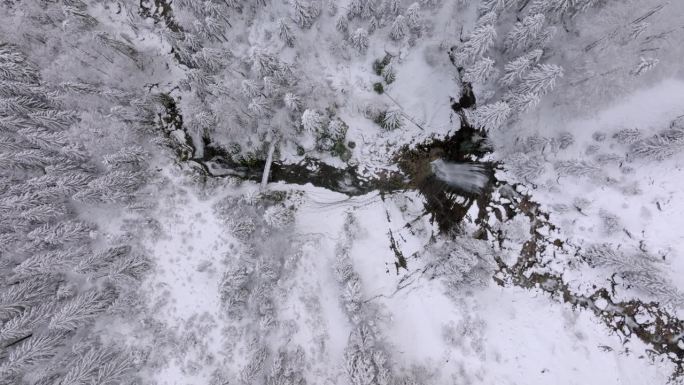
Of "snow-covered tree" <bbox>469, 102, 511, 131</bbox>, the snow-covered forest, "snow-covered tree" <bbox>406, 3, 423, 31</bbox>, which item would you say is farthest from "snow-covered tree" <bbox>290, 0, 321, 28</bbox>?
"snow-covered tree" <bbox>469, 102, 511, 131</bbox>

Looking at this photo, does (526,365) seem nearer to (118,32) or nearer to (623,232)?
(623,232)

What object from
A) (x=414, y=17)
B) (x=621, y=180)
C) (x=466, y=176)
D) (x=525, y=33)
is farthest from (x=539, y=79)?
(x=621, y=180)

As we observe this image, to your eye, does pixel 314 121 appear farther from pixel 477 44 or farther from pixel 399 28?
pixel 477 44

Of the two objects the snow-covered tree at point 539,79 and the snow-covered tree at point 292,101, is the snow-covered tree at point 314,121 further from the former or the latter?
the snow-covered tree at point 539,79

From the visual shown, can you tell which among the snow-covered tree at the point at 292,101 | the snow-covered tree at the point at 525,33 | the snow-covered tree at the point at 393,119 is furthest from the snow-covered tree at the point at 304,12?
the snow-covered tree at the point at 525,33

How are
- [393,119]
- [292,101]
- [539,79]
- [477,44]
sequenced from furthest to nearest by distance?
[393,119] < [292,101] < [477,44] < [539,79]

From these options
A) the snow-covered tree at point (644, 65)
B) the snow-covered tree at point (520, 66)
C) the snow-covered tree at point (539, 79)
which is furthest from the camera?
the snow-covered tree at point (644, 65)

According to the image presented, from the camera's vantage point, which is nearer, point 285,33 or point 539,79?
point 539,79

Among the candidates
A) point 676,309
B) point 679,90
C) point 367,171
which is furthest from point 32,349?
point 679,90

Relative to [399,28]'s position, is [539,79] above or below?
above
